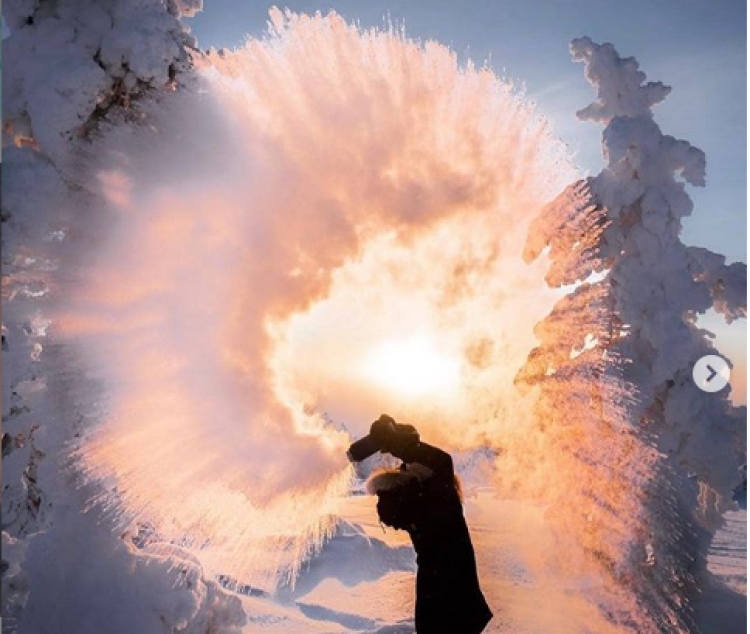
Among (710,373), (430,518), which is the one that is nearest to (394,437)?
(430,518)

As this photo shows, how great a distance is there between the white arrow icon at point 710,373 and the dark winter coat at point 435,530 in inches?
359

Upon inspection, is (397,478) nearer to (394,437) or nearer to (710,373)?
(394,437)

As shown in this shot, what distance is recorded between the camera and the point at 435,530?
13.4 ft

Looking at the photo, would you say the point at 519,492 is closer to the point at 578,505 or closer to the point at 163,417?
the point at 578,505

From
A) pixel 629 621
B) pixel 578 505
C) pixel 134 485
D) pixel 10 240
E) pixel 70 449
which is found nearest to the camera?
pixel 10 240

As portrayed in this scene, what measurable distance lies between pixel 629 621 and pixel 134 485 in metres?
8.01

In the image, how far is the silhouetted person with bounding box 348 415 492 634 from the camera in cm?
402

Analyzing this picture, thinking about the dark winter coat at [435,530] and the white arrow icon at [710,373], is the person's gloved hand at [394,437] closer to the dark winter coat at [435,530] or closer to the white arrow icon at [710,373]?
the dark winter coat at [435,530]

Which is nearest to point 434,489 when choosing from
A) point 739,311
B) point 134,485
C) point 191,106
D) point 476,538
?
point 134,485

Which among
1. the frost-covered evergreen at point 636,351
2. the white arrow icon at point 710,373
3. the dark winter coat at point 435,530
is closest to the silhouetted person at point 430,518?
the dark winter coat at point 435,530

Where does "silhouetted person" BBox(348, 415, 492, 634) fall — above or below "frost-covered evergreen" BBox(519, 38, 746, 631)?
below

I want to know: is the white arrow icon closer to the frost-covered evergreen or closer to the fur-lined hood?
the frost-covered evergreen

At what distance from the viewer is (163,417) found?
737 cm

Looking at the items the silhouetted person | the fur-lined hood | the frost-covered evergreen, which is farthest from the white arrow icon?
the fur-lined hood
